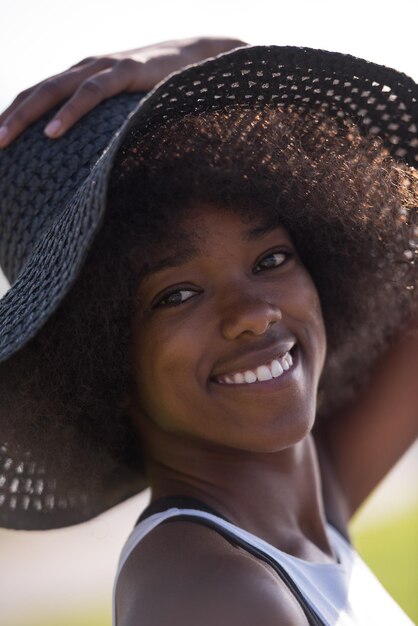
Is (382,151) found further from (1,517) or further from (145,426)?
(1,517)

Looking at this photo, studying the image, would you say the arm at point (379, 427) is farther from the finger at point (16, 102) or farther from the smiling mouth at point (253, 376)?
the finger at point (16, 102)

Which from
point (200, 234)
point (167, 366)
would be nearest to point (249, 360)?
Answer: point (167, 366)

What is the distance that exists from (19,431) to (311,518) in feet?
2.53

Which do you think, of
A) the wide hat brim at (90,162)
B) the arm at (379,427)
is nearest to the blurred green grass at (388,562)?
the arm at (379,427)

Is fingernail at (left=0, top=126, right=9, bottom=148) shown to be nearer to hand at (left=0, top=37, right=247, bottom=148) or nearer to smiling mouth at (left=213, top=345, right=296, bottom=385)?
hand at (left=0, top=37, right=247, bottom=148)

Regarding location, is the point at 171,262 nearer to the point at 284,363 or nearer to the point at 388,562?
the point at 284,363

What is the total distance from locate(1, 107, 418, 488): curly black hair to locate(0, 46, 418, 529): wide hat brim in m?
0.05

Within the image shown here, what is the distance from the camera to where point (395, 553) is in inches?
289

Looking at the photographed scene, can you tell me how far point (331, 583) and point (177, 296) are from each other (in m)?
0.75

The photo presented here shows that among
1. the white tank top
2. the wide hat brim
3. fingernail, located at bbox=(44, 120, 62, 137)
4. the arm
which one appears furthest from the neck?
fingernail, located at bbox=(44, 120, 62, 137)

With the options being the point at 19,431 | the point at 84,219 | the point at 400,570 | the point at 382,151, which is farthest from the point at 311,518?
the point at 400,570

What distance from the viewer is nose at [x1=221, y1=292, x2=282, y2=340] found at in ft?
6.70

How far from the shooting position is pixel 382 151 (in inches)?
93.5

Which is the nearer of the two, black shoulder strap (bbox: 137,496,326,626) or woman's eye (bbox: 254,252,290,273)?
black shoulder strap (bbox: 137,496,326,626)
